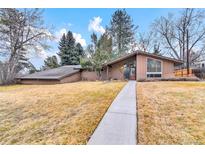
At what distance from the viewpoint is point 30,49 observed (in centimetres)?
2133

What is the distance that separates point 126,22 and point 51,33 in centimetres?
1731

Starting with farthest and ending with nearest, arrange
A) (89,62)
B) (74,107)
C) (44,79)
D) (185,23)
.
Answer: (185,23)
(89,62)
(44,79)
(74,107)

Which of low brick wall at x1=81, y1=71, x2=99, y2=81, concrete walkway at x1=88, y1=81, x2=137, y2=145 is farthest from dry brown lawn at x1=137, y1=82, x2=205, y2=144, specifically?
low brick wall at x1=81, y1=71, x2=99, y2=81

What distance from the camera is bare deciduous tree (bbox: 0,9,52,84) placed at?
1853 centimetres

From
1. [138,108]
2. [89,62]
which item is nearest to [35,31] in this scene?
[89,62]

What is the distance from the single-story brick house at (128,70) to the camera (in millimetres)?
18484

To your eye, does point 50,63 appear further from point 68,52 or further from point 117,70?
point 117,70

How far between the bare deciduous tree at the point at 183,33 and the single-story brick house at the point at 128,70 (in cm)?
1128

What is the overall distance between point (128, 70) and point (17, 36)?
13.1 meters

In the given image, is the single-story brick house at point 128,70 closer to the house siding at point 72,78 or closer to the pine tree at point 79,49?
the house siding at point 72,78

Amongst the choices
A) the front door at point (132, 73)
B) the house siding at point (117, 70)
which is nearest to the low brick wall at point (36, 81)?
the house siding at point (117, 70)

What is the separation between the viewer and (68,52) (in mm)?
34281
